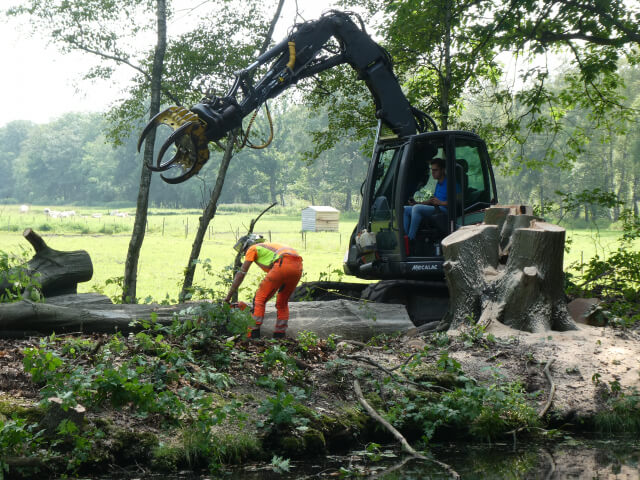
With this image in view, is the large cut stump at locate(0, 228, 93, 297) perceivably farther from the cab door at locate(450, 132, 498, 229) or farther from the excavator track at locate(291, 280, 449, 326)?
the cab door at locate(450, 132, 498, 229)

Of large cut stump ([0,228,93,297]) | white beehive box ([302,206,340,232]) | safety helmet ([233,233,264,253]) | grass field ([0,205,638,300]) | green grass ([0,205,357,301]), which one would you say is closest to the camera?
safety helmet ([233,233,264,253])

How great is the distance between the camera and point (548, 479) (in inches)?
179

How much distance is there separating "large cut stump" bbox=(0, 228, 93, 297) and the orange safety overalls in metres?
2.35

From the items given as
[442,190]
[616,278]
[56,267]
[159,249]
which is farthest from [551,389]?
[159,249]

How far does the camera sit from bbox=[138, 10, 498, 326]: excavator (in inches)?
369

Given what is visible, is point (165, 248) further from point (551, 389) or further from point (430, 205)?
point (551, 389)

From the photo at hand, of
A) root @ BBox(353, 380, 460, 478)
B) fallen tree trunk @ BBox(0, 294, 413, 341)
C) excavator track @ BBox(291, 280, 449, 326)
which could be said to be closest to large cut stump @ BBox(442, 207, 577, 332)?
fallen tree trunk @ BBox(0, 294, 413, 341)

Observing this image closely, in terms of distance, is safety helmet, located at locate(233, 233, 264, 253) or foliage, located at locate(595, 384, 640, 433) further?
safety helmet, located at locate(233, 233, 264, 253)

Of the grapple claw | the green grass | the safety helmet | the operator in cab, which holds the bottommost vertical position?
the green grass

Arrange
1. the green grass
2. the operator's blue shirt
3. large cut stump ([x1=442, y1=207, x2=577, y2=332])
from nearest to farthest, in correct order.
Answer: large cut stump ([x1=442, y1=207, x2=577, y2=332]) → the operator's blue shirt → the green grass

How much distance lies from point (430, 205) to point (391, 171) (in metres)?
0.77

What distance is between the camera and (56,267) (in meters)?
8.26

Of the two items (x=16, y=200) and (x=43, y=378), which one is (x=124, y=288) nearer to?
(x=43, y=378)

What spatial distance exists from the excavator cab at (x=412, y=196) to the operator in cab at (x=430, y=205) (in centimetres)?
6
